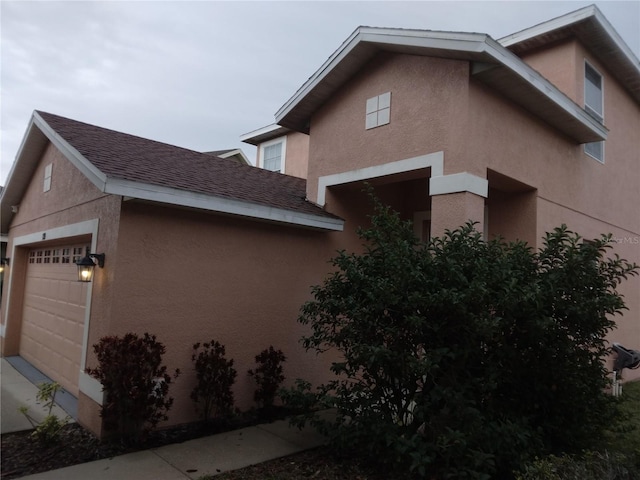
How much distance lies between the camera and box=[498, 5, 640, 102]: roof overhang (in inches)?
336

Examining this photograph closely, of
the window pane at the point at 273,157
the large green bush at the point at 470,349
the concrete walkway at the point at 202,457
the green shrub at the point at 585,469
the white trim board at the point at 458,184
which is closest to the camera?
the green shrub at the point at 585,469

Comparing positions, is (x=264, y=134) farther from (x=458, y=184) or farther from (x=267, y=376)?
(x=267, y=376)

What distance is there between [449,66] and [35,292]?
935cm

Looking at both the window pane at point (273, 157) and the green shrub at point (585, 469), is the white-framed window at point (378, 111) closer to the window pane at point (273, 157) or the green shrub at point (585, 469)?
the green shrub at point (585, 469)

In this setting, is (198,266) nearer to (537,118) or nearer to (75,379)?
(75,379)

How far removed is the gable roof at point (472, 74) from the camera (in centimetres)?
612

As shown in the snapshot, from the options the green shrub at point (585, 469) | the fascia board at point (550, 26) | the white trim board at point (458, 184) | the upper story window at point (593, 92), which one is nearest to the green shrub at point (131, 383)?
the green shrub at point (585, 469)

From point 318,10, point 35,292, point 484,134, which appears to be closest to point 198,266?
point 484,134

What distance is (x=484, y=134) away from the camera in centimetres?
650

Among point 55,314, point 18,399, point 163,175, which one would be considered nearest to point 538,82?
point 163,175

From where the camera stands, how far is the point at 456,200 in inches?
245

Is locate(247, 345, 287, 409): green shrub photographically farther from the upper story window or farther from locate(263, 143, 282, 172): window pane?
locate(263, 143, 282, 172): window pane

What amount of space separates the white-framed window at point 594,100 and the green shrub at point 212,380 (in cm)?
807

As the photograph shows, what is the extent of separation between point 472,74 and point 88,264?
5.83m
